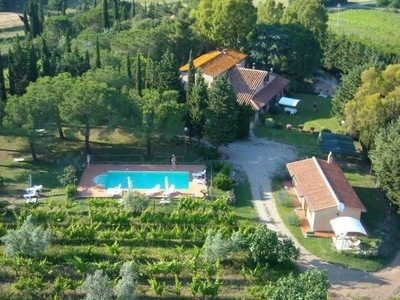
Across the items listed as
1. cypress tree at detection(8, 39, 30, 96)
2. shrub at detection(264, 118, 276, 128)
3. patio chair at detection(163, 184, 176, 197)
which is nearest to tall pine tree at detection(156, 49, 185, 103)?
shrub at detection(264, 118, 276, 128)

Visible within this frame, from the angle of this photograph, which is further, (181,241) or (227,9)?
(227,9)

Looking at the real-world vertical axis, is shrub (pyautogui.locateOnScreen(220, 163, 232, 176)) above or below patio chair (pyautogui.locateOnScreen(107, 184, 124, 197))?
above

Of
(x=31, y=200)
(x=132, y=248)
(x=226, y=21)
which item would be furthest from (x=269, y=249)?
(x=226, y=21)

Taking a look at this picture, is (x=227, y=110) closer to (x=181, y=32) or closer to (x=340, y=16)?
(x=181, y=32)

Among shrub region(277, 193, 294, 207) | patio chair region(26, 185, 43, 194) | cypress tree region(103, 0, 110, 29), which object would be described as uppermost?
cypress tree region(103, 0, 110, 29)

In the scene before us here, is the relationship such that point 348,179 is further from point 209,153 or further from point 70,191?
point 70,191

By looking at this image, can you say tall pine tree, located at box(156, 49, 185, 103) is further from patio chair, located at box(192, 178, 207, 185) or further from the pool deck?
patio chair, located at box(192, 178, 207, 185)

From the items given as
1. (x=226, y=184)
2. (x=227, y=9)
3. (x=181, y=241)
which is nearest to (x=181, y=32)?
(x=227, y=9)
